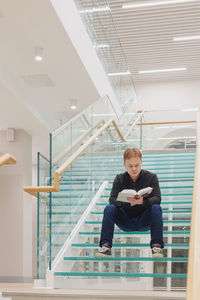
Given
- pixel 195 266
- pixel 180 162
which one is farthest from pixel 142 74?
pixel 195 266

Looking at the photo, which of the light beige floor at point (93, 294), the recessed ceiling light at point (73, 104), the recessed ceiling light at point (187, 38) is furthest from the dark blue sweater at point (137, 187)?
the recessed ceiling light at point (187, 38)

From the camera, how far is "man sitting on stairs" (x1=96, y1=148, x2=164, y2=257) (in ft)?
11.0

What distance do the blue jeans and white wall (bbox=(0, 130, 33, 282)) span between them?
20.5 feet

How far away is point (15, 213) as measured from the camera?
962 cm

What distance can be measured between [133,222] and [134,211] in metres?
0.09

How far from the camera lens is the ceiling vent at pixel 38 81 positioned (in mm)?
7696

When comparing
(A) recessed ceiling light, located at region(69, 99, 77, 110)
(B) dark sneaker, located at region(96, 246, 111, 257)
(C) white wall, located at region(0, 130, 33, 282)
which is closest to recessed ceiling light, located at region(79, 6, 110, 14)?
(A) recessed ceiling light, located at region(69, 99, 77, 110)

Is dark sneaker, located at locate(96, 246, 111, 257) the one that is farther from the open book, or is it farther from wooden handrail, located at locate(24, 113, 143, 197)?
wooden handrail, located at locate(24, 113, 143, 197)

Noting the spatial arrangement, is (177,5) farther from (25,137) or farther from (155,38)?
(25,137)

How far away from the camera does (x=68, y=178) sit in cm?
441

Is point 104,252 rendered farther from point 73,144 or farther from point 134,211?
point 73,144

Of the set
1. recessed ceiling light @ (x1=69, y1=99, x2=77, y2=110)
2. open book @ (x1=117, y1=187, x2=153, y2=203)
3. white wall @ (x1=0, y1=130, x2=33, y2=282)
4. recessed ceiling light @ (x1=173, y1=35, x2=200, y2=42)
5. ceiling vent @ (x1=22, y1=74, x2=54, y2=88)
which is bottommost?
white wall @ (x1=0, y1=130, x2=33, y2=282)

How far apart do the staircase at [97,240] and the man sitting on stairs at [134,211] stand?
0.21 m

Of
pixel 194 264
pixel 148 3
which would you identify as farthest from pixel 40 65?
pixel 194 264
